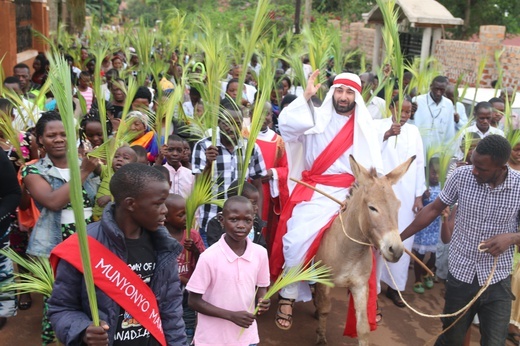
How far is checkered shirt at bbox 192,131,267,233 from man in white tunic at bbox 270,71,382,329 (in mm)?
373

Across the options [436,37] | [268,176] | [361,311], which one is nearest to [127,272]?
[361,311]

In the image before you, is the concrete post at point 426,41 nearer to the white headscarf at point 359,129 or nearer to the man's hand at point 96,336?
the white headscarf at point 359,129

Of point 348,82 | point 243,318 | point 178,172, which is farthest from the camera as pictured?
point 178,172

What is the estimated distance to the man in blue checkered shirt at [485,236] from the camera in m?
4.04

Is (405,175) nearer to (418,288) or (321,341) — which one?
(418,288)

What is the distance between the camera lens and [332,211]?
5324mm

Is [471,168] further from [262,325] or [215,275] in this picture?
[262,325]

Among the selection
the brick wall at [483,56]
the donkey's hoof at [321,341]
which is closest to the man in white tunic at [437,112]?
the donkey's hoof at [321,341]

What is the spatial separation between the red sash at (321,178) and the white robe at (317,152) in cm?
4

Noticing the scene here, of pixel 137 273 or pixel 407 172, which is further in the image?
pixel 407 172

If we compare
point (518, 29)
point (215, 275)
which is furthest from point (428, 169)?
point (518, 29)

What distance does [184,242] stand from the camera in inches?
170

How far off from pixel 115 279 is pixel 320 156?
307 cm

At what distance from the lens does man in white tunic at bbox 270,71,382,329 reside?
5.32 metres
